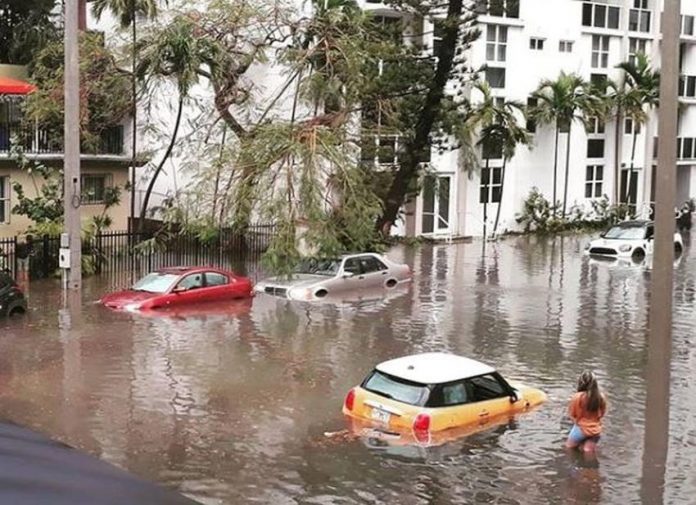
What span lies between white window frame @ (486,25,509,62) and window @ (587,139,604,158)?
825 cm

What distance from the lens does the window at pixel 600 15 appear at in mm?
49781

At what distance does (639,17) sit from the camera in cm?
5306

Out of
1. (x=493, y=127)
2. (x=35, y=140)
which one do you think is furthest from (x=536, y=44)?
(x=35, y=140)

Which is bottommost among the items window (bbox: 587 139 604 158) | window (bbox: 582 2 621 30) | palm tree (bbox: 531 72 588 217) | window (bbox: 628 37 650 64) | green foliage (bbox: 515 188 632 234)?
green foliage (bbox: 515 188 632 234)

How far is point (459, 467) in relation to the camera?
480 inches

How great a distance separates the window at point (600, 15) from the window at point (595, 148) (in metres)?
5.74

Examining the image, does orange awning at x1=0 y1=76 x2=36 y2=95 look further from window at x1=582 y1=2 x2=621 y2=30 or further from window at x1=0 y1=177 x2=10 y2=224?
window at x1=582 y1=2 x2=621 y2=30

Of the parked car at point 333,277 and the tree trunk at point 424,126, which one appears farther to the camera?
the tree trunk at point 424,126

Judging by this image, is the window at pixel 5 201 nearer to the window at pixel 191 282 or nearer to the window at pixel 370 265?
the window at pixel 191 282

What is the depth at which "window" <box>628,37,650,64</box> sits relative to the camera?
52.0 metres

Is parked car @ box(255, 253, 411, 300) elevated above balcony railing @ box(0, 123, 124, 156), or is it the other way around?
balcony railing @ box(0, 123, 124, 156)

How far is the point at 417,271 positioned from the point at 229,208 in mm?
7474

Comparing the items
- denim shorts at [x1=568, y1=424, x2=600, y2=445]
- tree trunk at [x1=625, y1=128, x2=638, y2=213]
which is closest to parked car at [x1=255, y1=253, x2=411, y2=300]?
denim shorts at [x1=568, y1=424, x2=600, y2=445]

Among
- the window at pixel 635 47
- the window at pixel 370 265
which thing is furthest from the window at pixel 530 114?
the window at pixel 370 265
